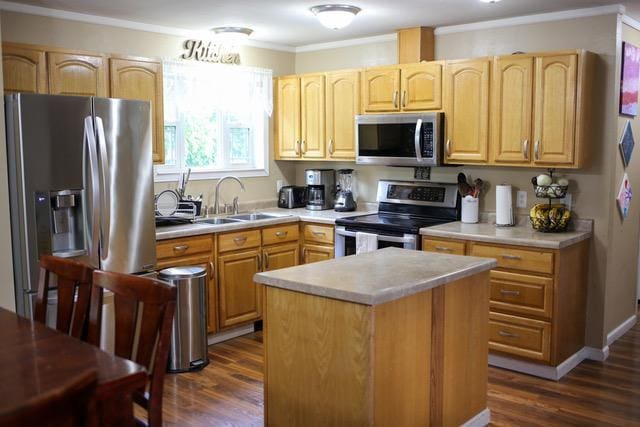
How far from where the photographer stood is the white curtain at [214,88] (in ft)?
16.4

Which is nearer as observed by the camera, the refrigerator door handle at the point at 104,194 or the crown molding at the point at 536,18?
the refrigerator door handle at the point at 104,194

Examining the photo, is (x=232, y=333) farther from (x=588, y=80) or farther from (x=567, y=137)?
(x=588, y=80)

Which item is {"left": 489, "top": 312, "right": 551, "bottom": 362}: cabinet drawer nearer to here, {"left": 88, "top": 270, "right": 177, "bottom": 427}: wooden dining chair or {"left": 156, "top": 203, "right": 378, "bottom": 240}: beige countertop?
{"left": 156, "top": 203, "right": 378, "bottom": 240}: beige countertop

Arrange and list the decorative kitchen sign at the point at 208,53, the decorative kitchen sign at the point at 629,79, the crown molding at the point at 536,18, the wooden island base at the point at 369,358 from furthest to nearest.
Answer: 1. the decorative kitchen sign at the point at 208,53
2. the decorative kitchen sign at the point at 629,79
3. the crown molding at the point at 536,18
4. the wooden island base at the point at 369,358

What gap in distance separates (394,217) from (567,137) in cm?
150

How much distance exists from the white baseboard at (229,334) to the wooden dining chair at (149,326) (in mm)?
2649

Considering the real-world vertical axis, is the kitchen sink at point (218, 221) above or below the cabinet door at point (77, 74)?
below

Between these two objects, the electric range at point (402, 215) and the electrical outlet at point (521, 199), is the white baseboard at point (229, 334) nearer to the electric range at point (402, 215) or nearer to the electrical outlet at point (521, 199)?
the electric range at point (402, 215)

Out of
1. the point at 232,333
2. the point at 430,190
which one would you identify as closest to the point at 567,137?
the point at 430,190

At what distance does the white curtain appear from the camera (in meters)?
4.99

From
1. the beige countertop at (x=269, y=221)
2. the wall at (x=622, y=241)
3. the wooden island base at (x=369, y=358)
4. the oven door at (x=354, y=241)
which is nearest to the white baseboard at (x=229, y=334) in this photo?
the beige countertop at (x=269, y=221)

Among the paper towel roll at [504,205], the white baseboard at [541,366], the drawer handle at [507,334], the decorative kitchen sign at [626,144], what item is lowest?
the white baseboard at [541,366]

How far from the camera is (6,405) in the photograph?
143 cm

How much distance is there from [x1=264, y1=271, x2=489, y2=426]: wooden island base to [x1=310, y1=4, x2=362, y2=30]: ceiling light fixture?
2051 millimetres
